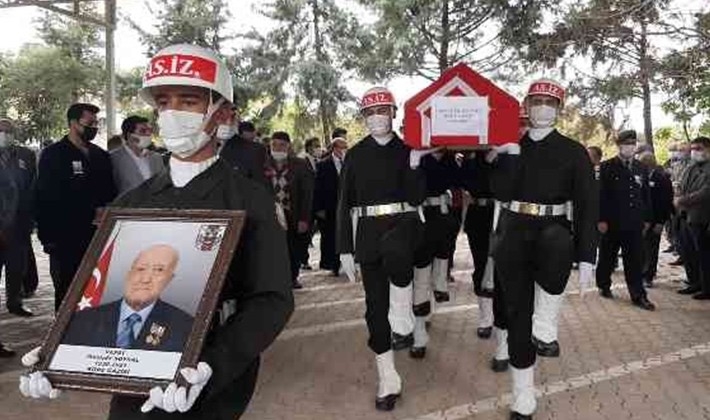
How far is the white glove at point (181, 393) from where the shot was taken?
69.9 inches

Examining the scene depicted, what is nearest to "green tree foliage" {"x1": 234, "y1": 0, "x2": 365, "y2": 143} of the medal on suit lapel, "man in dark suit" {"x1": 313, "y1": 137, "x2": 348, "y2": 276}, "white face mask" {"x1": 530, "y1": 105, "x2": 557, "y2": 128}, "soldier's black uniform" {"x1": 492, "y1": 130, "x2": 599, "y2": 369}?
"man in dark suit" {"x1": 313, "y1": 137, "x2": 348, "y2": 276}

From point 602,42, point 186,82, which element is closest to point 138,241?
point 186,82

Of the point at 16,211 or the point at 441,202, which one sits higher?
the point at 441,202

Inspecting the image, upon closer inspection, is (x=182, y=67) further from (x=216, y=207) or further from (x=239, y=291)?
(x=239, y=291)

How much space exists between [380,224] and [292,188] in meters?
4.72

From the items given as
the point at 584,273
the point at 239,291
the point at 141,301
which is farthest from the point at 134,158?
the point at 141,301

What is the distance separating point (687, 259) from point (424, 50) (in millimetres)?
11952

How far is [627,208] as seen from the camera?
889 centimetres

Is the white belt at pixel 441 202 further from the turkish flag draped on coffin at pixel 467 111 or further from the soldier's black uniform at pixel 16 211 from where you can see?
the soldier's black uniform at pixel 16 211

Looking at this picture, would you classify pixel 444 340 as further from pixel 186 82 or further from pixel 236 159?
pixel 186 82

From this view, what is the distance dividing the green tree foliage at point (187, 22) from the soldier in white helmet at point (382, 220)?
2190 centimetres

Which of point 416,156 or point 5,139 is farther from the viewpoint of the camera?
point 5,139

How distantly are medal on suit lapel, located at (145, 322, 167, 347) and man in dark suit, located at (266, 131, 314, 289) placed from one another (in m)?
7.79

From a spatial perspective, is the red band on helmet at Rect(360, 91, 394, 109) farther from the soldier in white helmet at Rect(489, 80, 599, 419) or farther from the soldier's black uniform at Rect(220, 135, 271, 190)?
the soldier's black uniform at Rect(220, 135, 271, 190)
